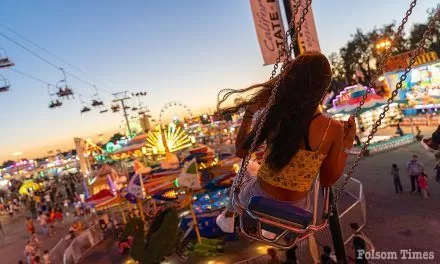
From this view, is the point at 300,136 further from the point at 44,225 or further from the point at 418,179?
the point at 44,225

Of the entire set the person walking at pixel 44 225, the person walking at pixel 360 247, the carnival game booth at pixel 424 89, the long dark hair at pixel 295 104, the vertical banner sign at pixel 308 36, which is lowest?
the person walking at pixel 44 225

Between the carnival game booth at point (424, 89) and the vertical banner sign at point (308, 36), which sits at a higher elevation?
the vertical banner sign at point (308, 36)

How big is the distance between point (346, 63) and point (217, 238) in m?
41.9

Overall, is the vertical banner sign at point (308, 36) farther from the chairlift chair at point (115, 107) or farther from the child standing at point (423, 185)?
the chairlift chair at point (115, 107)

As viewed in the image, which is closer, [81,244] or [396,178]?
[396,178]

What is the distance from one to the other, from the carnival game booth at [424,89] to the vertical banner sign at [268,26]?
17.2m

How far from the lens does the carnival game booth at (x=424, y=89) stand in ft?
72.1

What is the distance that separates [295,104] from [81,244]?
13070mm

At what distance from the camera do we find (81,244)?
13039 millimetres

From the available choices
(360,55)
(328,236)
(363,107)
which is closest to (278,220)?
(328,236)

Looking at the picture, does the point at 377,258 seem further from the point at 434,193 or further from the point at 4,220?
the point at 4,220

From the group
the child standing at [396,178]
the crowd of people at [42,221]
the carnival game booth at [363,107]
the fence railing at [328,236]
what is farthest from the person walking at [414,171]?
the crowd of people at [42,221]

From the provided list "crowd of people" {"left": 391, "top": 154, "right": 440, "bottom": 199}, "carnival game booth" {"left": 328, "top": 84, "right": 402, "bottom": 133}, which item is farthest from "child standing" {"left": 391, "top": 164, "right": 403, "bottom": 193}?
"carnival game booth" {"left": 328, "top": 84, "right": 402, "bottom": 133}

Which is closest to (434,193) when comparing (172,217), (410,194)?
(410,194)
